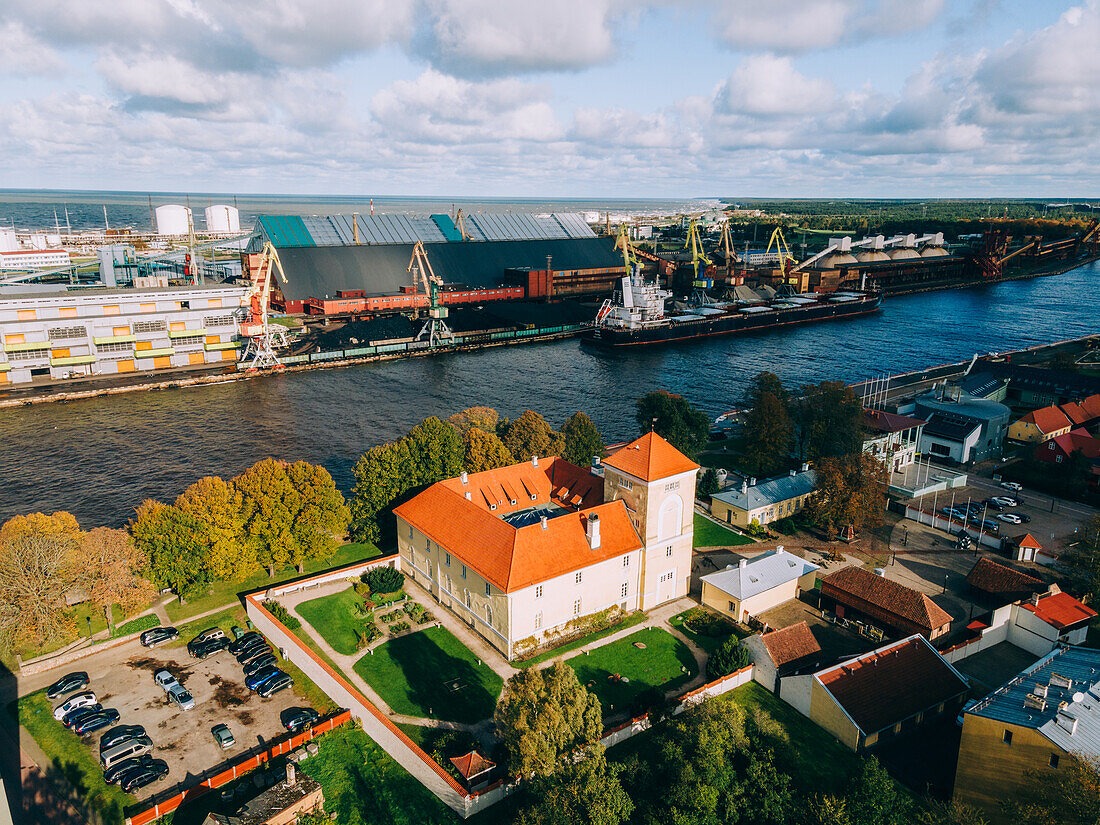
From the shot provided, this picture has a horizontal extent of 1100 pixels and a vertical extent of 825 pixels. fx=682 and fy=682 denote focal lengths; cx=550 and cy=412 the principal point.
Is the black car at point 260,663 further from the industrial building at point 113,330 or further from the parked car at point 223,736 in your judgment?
the industrial building at point 113,330

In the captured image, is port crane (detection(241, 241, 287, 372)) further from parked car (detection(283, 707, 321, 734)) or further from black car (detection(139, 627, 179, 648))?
parked car (detection(283, 707, 321, 734))

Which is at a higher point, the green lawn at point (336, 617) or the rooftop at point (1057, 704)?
the rooftop at point (1057, 704)

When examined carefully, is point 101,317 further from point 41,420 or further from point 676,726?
point 676,726

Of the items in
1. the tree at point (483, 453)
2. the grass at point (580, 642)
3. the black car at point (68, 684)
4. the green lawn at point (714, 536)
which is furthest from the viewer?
the tree at point (483, 453)

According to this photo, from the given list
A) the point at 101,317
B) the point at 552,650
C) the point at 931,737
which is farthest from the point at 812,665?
the point at 101,317

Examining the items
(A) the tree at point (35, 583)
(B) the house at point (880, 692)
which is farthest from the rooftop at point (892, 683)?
(A) the tree at point (35, 583)

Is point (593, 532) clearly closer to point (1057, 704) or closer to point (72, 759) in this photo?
point (1057, 704)

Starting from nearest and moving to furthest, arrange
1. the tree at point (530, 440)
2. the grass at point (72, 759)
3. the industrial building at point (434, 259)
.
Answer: the grass at point (72, 759) → the tree at point (530, 440) → the industrial building at point (434, 259)
